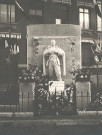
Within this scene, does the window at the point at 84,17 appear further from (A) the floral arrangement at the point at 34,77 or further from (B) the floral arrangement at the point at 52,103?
(B) the floral arrangement at the point at 52,103

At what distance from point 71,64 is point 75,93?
376 centimetres

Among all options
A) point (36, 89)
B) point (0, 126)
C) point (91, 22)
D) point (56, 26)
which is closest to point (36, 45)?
point (56, 26)

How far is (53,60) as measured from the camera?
55.3ft

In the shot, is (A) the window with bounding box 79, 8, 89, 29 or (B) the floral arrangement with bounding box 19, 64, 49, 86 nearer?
(B) the floral arrangement with bounding box 19, 64, 49, 86

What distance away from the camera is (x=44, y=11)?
109 ft

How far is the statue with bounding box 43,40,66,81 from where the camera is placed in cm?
1694

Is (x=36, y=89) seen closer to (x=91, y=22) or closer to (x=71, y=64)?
(x=71, y=64)

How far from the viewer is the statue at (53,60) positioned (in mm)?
16938

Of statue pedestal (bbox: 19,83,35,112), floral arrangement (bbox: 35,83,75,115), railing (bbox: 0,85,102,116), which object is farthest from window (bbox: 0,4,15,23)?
statue pedestal (bbox: 19,83,35,112)

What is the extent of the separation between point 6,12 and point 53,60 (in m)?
15.6

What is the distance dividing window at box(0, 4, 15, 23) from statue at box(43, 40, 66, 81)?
1404 cm

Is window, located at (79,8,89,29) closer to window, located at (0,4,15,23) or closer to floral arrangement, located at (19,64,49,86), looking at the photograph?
window, located at (0,4,15,23)

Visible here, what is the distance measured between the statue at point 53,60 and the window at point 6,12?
14038mm

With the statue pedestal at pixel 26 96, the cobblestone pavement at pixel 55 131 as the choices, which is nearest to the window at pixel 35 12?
the statue pedestal at pixel 26 96
